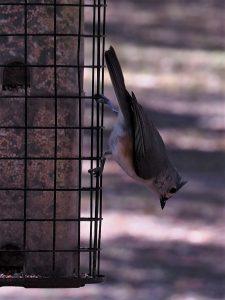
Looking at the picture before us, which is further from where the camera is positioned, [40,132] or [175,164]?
[175,164]

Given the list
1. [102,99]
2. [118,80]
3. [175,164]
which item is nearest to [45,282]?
[102,99]

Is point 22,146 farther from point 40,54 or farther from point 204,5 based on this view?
point 204,5

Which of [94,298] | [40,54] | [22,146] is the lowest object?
[94,298]

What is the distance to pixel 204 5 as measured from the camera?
21812mm

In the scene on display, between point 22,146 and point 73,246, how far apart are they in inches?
23.7

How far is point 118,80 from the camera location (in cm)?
675

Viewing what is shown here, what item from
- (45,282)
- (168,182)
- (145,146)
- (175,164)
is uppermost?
(175,164)

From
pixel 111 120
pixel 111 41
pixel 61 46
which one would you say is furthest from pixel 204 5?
pixel 61 46

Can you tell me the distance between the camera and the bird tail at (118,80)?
664cm

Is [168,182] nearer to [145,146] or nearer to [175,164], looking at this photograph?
[145,146]

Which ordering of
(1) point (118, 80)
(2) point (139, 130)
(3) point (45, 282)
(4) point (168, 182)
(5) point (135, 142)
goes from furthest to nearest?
(4) point (168, 182) < (5) point (135, 142) < (2) point (139, 130) < (1) point (118, 80) < (3) point (45, 282)

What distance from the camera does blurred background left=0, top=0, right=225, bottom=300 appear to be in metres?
11.1

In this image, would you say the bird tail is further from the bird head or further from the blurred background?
the blurred background

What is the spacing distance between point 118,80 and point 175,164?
7.55 meters
